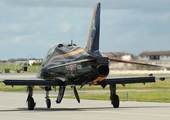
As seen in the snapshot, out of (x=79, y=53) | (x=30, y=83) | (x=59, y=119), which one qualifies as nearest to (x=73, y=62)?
(x=79, y=53)

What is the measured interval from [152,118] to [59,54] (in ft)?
28.7

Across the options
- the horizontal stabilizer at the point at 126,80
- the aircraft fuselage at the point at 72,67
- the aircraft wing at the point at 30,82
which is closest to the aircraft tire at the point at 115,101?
the horizontal stabilizer at the point at 126,80

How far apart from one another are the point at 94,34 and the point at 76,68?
1.92m

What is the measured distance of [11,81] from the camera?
2616 cm

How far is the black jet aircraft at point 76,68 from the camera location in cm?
2542

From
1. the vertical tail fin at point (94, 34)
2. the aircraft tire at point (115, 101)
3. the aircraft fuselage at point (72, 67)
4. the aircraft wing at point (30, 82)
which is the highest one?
the vertical tail fin at point (94, 34)

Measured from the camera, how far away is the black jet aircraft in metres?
25.4

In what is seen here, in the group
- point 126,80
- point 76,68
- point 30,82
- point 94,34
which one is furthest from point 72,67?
point 126,80

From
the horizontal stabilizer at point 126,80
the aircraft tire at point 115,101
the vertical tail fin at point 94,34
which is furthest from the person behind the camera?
the aircraft tire at point 115,101

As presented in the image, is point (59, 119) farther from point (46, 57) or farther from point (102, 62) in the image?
point (46, 57)

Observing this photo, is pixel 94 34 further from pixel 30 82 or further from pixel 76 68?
pixel 30 82

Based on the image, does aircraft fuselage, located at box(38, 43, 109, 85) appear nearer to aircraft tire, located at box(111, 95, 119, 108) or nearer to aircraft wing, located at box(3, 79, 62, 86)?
aircraft wing, located at box(3, 79, 62, 86)

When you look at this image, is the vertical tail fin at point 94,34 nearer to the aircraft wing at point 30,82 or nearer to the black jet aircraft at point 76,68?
the black jet aircraft at point 76,68

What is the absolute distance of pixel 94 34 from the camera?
26.5 meters
